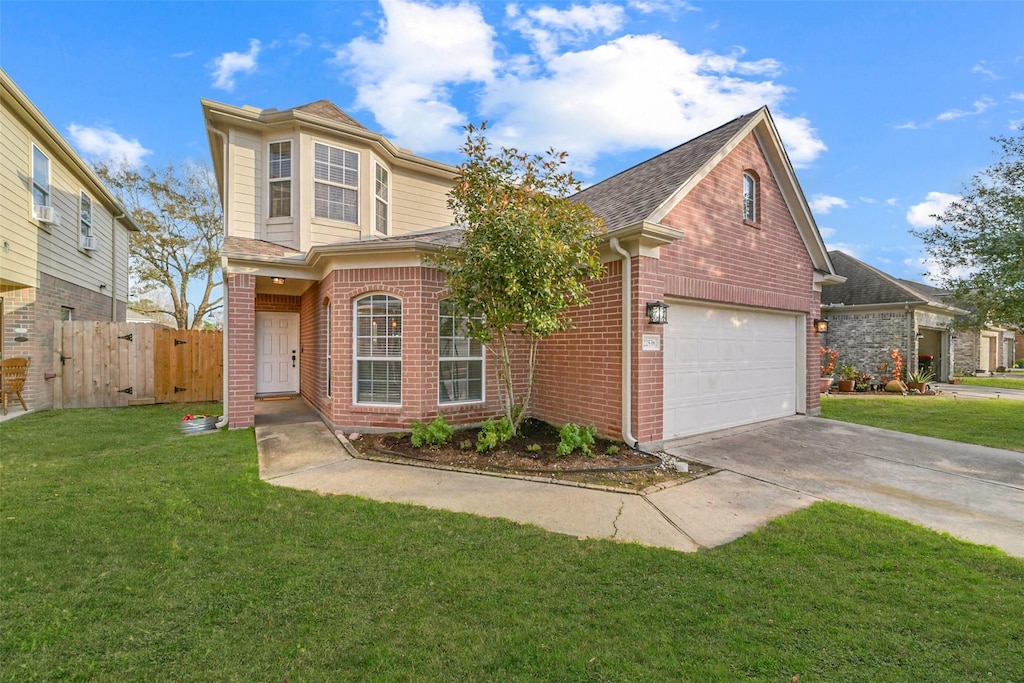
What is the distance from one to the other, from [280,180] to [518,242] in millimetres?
6484

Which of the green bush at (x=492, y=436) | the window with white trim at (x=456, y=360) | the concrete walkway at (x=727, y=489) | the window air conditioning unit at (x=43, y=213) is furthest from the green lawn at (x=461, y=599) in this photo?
the window air conditioning unit at (x=43, y=213)

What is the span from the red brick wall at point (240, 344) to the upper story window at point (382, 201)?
3324 millimetres

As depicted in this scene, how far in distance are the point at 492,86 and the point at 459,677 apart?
399 inches

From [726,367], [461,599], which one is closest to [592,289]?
[726,367]

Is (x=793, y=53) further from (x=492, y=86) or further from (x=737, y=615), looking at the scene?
(x=737, y=615)

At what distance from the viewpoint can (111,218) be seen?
14523 mm

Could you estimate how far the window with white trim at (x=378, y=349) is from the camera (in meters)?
7.39

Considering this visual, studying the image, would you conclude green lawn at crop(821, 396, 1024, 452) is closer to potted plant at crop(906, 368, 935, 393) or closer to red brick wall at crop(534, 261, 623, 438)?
potted plant at crop(906, 368, 935, 393)

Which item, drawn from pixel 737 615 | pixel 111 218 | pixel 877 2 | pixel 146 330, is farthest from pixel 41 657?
pixel 111 218

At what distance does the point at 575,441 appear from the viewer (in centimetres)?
609

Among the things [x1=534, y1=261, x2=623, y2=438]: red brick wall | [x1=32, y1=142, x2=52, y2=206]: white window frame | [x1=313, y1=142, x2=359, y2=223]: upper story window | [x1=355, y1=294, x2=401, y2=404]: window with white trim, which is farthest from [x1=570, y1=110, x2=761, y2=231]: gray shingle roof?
[x1=32, y1=142, x2=52, y2=206]: white window frame

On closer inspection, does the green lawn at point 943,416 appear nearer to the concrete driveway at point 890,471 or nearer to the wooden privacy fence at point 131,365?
the concrete driveway at point 890,471

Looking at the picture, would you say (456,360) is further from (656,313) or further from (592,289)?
(656,313)

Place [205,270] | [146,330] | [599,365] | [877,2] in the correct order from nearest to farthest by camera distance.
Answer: [599,365]
[877,2]
[146,330]
[205,270]
